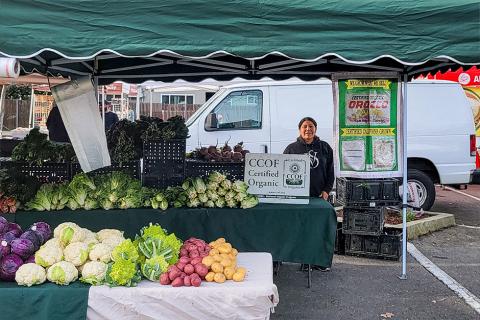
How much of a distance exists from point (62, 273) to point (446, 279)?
4360 mm

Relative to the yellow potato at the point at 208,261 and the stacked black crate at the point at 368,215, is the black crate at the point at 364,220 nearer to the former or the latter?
the stacked black crate at the point at 368,215

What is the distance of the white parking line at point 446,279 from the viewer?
5277mm

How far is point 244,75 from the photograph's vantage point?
21.4ft

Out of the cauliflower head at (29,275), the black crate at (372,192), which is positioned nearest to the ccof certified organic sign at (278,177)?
the black crate at (372,192)

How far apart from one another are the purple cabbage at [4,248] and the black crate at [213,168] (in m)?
2.08

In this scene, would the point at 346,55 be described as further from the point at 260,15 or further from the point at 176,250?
the point at 176,250

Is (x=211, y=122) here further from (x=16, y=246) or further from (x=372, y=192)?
(x=16, y=246)

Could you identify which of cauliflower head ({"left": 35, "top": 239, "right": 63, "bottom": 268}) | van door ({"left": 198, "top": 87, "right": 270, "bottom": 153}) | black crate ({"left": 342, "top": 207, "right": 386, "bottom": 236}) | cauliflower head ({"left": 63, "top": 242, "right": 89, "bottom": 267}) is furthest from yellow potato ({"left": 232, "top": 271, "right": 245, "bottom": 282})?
van door ({"left": 198, "top": 87, "right": 270, "bottom": 153})

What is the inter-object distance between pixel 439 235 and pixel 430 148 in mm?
1942

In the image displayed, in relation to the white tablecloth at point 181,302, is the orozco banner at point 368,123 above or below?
above

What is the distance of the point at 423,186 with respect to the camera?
31.3 feet

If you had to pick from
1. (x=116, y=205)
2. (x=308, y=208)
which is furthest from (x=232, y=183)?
(x=116, y=205)

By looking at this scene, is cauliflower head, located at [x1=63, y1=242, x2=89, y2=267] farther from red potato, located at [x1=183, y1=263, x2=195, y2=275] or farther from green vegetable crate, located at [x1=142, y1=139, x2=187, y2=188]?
green vegetable crate, located at [x1=142, y1=139, x2=187, y2=188]

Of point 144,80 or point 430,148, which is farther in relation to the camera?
point 430,148
